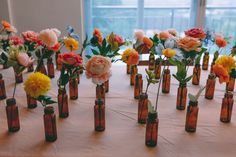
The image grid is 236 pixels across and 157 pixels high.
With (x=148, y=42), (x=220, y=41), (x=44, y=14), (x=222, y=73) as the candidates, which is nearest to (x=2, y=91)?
(x=148, y=42)

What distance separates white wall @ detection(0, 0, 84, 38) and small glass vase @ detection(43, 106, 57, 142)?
213cm

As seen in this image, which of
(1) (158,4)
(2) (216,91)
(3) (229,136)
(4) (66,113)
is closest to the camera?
(3) (229,136)

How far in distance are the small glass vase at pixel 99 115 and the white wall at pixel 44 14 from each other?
→ 2.07 metres

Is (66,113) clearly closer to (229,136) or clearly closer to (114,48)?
(114,48)

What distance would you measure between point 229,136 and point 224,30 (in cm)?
249

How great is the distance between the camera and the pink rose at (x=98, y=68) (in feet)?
3.19

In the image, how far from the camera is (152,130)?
96cm

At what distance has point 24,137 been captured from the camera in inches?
40.0

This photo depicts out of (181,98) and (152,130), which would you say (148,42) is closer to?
(181,98)

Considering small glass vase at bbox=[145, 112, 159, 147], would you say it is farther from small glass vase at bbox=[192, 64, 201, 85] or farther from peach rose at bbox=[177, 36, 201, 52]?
small glass vase at bbox=[192, 64, 201, 85]

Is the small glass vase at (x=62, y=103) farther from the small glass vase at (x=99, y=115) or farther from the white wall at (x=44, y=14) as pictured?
the white wall at (x=44, y=14)

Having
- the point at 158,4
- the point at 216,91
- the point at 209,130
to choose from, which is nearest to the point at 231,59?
the point at 209,130

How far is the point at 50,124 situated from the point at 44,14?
7.19 ft

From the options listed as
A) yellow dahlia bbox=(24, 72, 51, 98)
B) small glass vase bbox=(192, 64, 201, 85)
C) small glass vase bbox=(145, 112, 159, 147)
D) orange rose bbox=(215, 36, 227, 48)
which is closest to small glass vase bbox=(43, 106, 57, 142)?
yellow dahlia bbox=(24, 72, 51, 98)
